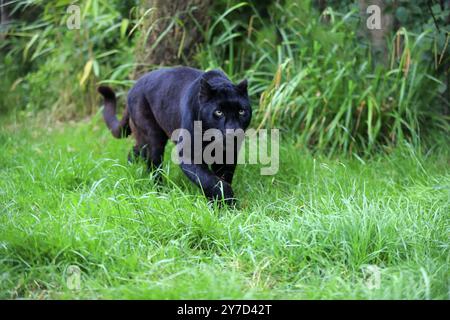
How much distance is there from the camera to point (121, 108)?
21.7 feet

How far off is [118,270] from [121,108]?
369cm

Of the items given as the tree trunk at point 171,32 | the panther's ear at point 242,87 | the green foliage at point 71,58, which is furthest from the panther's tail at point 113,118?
the panther's ear at point 242,87

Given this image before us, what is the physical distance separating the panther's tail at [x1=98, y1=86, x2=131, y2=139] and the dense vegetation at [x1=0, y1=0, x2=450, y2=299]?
22 centimetres

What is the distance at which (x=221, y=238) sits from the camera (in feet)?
11.7

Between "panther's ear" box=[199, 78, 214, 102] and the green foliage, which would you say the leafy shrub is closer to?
"panther's ear" box=[199, 78, 214, 102]

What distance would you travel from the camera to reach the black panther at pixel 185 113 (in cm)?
421

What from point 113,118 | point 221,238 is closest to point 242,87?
point 221,238

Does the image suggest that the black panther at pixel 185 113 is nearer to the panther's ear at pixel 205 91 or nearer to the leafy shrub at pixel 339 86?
the panther's ear at pixel 205 91

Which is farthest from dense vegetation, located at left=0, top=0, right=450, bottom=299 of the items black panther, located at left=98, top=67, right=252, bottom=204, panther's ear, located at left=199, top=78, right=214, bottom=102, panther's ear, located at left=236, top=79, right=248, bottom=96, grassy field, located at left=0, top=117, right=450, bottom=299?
panther's ear, located at left=236, top=79, right=248, bottom=96

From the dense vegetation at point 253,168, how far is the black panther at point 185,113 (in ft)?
0.62

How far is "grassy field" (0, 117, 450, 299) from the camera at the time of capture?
304 centimetres
